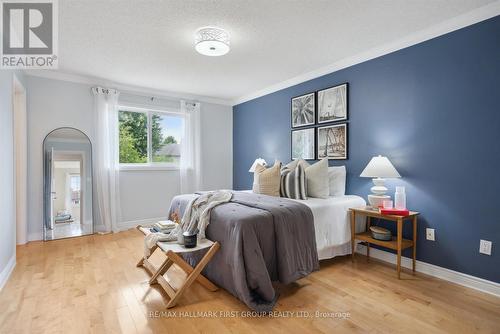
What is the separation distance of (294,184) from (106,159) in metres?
3.04

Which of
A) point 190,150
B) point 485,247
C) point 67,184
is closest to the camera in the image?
point 485,247

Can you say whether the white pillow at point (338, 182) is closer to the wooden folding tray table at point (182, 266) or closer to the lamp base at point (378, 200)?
the lamp base at point (378, 200)

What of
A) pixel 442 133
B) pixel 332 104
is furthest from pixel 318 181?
pixel 442 133

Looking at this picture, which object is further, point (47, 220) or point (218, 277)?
point (47, 220)

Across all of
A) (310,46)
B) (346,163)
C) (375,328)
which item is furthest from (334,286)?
(310,46)

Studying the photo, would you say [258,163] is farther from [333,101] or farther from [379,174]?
[379,174]

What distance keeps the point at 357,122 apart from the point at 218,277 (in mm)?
2416

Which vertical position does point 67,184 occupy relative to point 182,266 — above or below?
above

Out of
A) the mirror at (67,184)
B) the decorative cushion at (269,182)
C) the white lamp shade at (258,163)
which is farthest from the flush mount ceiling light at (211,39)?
the mirror at (67,184)

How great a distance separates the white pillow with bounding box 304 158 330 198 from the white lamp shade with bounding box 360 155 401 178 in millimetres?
523

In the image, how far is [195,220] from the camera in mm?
2381

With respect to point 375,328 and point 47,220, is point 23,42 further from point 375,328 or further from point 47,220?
point 375,328

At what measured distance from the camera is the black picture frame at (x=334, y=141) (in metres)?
3.39

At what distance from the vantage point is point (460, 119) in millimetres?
2402
